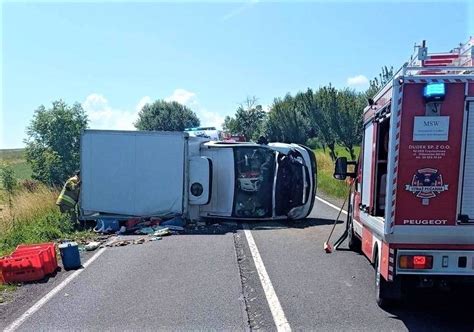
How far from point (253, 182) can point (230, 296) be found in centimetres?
664

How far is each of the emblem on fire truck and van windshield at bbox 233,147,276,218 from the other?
7843 millimetres

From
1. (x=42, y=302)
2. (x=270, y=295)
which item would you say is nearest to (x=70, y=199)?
(x=42, y=302)

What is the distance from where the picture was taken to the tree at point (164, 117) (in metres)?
71.8

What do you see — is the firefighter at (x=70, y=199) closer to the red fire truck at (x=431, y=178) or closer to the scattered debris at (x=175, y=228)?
the scattered debris at (x=175, y=228)

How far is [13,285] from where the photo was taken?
7.00m

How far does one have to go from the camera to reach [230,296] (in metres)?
6.11

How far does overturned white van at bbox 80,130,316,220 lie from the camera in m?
12.3

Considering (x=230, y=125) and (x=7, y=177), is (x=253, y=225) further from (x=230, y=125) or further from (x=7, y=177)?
(x=230, y=125)

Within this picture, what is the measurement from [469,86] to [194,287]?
4221 millimetres

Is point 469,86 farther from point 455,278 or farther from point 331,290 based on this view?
point 331,290

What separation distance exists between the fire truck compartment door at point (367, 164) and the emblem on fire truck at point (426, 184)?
1.38 m

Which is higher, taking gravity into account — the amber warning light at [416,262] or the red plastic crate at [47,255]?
the amber warning light at [416,262]

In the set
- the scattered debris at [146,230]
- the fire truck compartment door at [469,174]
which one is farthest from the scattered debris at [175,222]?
the fire truck compartment door at [469,174]

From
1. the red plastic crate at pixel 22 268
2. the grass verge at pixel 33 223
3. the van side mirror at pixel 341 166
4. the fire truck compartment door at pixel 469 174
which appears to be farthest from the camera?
the grass verge at pixel 33 223
